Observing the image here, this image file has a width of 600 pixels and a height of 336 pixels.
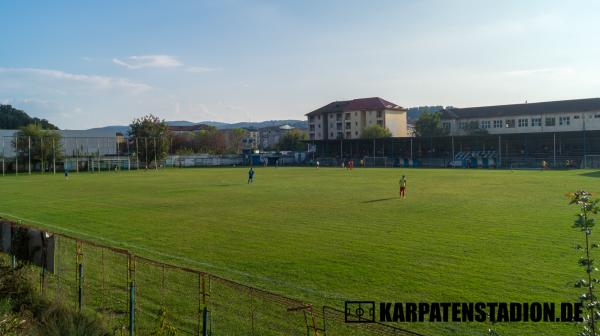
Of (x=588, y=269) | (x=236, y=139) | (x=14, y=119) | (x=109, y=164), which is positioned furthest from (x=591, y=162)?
(x=14, y=119)

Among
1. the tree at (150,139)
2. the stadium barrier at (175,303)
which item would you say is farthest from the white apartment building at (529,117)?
the stadium barrier at (175,303)

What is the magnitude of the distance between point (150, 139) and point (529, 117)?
7717cm

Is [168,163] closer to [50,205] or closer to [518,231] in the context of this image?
[50,205]

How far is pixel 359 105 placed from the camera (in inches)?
5271

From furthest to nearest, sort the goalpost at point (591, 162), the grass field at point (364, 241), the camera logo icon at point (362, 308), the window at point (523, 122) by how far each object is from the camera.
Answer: the window at point (523, 122)
the goalpost at point (591, 162)
the grass field at point (364, 241)
the camera logo icon at point (362, 308)

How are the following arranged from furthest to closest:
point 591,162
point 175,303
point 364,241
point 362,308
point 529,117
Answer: point 529,117 → point 591,162 → point 364,241 → point 175,303 → point 362,308

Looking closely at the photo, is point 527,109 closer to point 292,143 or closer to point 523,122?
point 523,122

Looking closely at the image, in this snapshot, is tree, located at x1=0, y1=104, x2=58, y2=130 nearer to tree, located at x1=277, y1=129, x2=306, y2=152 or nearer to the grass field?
tree, located at x1=277, y1=129, x2=306, y2=152

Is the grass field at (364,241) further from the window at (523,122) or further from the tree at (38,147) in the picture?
the window at (523,122)

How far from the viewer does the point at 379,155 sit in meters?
102

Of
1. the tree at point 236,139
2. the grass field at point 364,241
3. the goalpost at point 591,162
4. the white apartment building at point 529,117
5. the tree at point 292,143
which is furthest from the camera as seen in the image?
the tree at point 236,139

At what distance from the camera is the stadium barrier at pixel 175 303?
28.2 ft

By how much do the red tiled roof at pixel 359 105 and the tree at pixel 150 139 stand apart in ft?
181

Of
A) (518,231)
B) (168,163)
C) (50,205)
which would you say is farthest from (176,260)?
(168,163)
